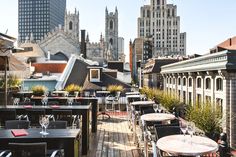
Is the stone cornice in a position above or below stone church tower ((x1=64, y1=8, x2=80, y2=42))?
below

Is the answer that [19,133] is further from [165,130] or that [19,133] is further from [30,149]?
[165,130]

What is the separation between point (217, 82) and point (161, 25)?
12855cm

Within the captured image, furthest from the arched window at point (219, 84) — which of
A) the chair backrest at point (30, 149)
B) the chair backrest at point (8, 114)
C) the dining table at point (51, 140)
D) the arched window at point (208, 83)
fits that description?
the chair backrest at point (30, 149)

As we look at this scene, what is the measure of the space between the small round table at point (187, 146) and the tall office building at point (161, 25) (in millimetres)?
133492

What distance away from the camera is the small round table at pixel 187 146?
16.4 ft

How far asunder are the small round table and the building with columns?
17.5ft

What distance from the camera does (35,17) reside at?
5531 inches

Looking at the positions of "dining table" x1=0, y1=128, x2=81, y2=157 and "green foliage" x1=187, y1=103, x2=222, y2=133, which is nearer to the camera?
"dining table" x1=0, y1=128, x2=81, y2=157

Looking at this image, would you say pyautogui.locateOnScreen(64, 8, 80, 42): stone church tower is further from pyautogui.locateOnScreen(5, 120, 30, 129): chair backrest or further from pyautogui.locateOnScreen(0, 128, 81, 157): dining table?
pyautogui.locateOnScreen(0, 128, 81, 157): dining table

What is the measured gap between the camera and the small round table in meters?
5.00

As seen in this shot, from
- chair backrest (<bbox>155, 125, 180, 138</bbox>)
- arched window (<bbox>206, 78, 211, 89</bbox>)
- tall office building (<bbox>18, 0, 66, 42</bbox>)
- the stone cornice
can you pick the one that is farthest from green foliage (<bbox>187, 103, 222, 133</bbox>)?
tall office building (<bbox>18, 0, 66, 42</bbox>)

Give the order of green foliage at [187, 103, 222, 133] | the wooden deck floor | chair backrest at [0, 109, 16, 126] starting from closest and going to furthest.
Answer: the wooden deck floor, chair backrest at [0, 109, 16, 126], green foliage at [187, 103, 222, 133]

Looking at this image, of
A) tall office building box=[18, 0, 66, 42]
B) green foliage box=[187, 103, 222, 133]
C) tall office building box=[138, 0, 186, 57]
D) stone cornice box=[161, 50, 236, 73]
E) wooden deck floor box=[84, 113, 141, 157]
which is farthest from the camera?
tall office building box=[18, 0, 66, 42]

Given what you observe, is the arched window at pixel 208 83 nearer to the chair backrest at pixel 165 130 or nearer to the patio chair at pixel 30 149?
the chair backrest at pixel 165 130
